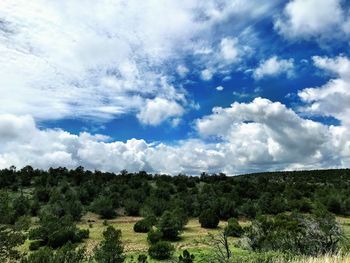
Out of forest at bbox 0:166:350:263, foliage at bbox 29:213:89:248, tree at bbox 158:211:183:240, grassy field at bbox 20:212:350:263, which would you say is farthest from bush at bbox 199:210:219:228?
foliage at bbox 29:213:89:248

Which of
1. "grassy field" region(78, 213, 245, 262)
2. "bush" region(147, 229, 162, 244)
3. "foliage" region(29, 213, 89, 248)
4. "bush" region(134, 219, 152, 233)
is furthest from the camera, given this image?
"bush" region(134, 219, 152, 233)

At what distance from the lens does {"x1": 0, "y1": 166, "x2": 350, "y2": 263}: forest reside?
98.9ft

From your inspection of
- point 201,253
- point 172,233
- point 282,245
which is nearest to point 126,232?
point 172,233

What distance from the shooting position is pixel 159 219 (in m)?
53.2

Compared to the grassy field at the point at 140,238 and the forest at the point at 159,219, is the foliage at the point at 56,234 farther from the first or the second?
the grassy field at the point at 140,238

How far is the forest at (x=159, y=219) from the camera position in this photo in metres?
30.2

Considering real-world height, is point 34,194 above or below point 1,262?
above

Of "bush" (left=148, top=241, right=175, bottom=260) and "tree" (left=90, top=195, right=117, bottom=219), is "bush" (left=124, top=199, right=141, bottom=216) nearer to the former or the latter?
"tree" (left=90, top=195, right=117, bottom=219)

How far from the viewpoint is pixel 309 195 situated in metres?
75.4

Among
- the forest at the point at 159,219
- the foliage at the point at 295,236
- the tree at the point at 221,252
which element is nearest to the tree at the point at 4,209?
the forest at the point at 159,219

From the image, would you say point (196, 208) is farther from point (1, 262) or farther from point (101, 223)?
point (1, 262)

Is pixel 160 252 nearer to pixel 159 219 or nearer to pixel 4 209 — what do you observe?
pixel 159 219

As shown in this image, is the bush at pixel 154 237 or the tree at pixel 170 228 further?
the tree at pixel 170 228

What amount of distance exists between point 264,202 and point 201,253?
29116 mm
